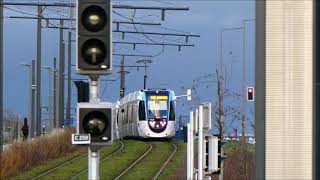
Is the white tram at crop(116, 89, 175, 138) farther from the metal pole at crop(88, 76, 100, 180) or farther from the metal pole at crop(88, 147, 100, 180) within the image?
the metal pole at crop(88, 147, 100, 180)

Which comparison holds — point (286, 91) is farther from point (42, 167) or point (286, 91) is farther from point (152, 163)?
point (152, 163)

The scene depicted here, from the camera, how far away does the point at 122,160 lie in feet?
133

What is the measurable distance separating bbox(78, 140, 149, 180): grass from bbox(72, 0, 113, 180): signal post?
66.7ft

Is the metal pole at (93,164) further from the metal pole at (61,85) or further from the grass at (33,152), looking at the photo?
the metal pole at (61,85)

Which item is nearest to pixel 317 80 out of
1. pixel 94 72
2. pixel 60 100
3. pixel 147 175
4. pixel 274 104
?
pixel 274 104

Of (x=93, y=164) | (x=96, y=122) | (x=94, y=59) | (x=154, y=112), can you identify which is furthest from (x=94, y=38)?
(x=154, y=112)

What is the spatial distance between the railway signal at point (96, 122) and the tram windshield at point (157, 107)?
36.4 meters

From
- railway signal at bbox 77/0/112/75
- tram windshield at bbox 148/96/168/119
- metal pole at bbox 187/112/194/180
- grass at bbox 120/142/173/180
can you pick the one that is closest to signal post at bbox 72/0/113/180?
railway signal at bbox 77/0/112/75

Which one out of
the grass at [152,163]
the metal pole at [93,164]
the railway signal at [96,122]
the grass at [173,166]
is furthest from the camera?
the grass at [152,163]

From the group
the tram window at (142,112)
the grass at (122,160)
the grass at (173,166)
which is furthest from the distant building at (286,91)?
the tram window at (142,112)

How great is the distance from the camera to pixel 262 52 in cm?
1234

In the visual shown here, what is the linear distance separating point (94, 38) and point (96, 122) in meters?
1.16

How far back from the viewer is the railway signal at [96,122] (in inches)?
461

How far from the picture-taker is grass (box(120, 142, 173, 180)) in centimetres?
3362
